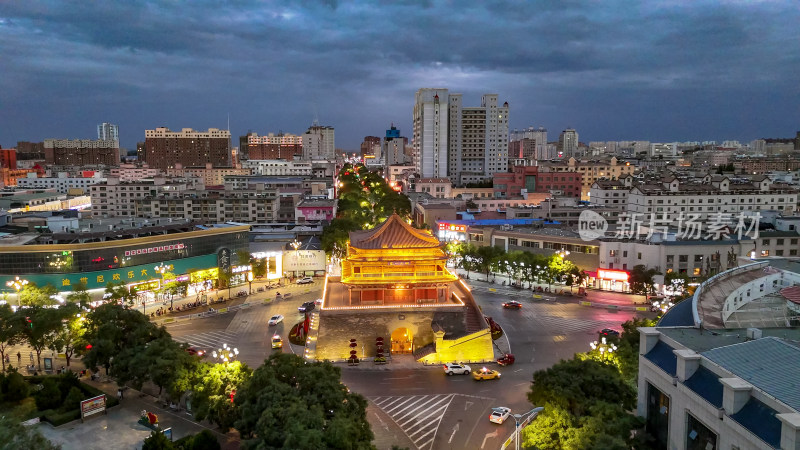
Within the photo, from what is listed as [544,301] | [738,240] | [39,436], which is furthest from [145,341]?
[738,240]

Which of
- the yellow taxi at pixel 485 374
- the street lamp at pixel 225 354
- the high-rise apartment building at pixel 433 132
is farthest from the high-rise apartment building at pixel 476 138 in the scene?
Result: the street lamp at pixel 225 354

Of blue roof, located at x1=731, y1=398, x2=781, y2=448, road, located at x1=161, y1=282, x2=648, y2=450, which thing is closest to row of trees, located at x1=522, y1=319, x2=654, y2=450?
blue roof, located at x1=731, y1=398, x2=781, y2=448

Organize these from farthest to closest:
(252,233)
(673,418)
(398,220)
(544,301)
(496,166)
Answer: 1. (496,166)
2. (252,233)
3. (544,301)
4. (398,220)
5. (673,418)

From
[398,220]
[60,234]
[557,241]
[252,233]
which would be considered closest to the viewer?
[398,220]

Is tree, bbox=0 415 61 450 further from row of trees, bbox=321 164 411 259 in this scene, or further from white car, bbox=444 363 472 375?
row of trees, bbox=321 164 411 259

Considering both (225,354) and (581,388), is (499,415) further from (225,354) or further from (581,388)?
(225,354)

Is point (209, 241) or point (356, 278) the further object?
point (209, 241)

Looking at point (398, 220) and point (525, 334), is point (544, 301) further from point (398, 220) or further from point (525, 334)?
point (398, 220)
